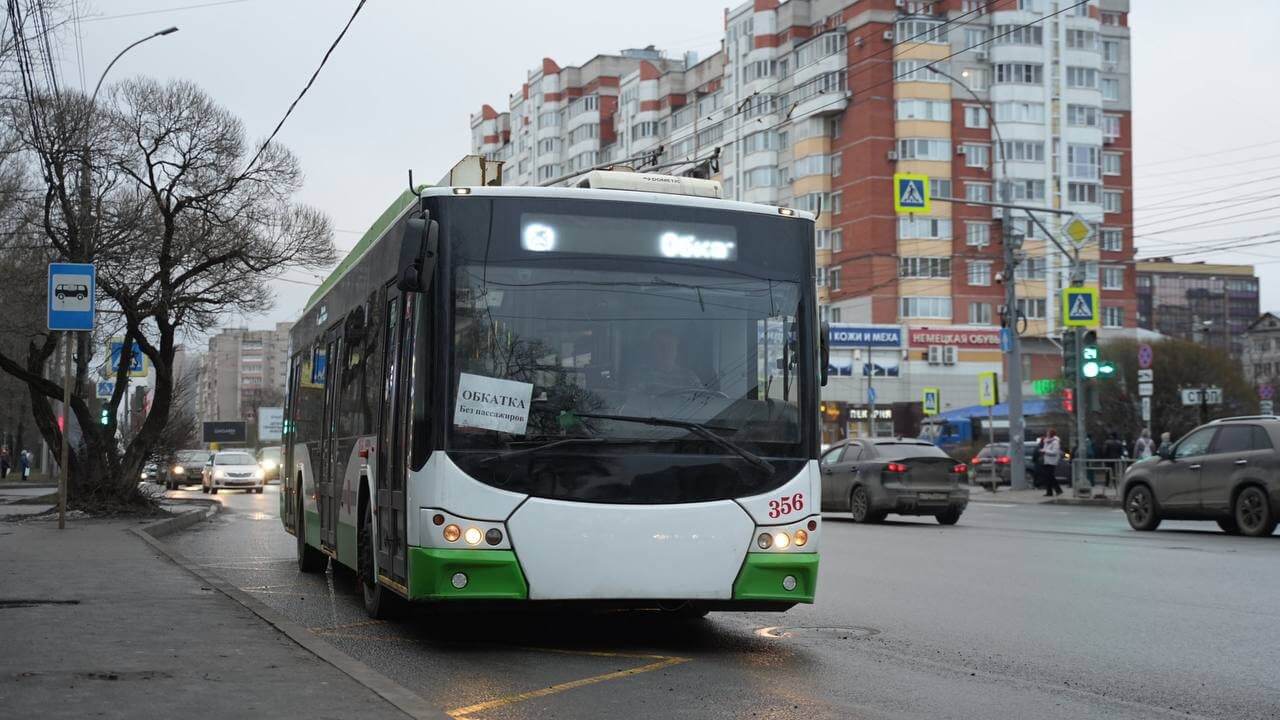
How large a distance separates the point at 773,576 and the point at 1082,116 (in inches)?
3255

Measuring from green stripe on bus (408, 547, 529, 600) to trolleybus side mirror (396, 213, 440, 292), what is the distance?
1.53m

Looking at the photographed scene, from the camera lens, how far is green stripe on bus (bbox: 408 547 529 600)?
8711 mm

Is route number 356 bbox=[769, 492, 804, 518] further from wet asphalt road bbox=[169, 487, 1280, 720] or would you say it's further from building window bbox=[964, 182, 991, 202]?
building window bbox=[964, 182, 991, 202]

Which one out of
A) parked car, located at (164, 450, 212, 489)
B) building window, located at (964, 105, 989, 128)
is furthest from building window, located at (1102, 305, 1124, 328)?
parked car, located at (164, 450, 212, 489)

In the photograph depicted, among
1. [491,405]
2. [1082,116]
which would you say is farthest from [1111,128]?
[491,405]

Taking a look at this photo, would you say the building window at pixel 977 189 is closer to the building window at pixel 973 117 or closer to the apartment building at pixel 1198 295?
the building window at pixel 973 117

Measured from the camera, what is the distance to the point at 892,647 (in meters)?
9.52

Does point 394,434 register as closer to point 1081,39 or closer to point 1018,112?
point 1018,112

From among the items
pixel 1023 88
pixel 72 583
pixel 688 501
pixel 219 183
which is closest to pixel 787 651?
pixel 688 501

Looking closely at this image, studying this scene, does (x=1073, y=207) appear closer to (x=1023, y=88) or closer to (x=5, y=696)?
(x=1023, y=88)

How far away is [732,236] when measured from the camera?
31.4 feet

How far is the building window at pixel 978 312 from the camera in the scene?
284 feet

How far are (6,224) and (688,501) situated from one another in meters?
28.1

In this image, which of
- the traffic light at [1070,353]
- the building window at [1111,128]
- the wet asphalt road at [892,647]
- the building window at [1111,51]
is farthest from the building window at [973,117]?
the wet asphalt road at [892,647]
